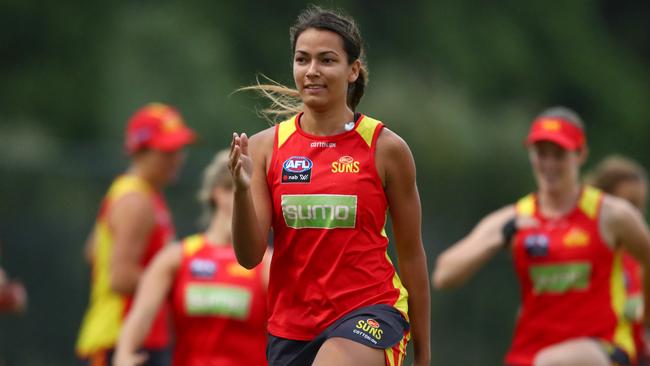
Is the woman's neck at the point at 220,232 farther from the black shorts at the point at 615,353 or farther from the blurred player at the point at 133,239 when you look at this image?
the black shorts at the point at 615,353

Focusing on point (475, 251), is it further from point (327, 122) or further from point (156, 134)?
point (327, 122)

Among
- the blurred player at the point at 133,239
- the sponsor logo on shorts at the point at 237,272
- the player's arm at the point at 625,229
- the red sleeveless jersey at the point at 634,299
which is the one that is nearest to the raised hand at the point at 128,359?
the sponsor logo on shorts at the point at 237,272

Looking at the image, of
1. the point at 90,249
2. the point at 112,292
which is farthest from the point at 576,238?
the point at 90,249

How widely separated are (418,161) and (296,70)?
14.8 m

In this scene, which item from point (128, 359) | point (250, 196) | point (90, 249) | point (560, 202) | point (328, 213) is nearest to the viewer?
point (250, 196)

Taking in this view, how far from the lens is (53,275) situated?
1426 centimetres

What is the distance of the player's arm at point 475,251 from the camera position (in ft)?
27.3

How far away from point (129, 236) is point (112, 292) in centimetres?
40

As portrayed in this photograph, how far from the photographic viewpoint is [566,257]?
26.4 feet

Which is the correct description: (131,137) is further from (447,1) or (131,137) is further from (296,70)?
(447,1)

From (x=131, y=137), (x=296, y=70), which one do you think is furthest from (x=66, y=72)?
(x=296, y=70)

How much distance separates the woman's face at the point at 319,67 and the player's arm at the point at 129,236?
134 inches

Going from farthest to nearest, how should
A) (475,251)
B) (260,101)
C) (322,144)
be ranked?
1. (260,101)
2. (475,251)
3. (322,144)

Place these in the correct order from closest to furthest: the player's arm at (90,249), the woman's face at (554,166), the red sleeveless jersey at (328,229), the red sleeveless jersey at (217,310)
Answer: the red sleeveless jersey at (328,229)
the red sleeveless jersey at (217,310)
the woman's face at (554,166)
the player's arm at (90,249)
